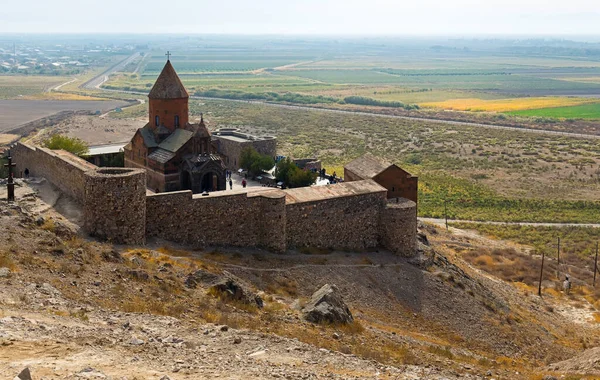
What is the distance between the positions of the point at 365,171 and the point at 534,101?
98.1 meters

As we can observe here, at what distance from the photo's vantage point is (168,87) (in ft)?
99.1

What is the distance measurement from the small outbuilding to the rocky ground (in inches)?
84.6

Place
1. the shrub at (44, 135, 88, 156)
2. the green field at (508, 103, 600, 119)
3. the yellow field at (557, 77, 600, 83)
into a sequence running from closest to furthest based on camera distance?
1. the shrub at (44, 135, 88, 156)
2. the green field at (508, 103, 600, 119)
3. the yellow field at (557, 77, 600, 83)

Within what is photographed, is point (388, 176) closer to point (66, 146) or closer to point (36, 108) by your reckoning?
point (66, 146)

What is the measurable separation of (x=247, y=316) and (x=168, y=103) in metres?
16.6

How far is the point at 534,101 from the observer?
387 feet

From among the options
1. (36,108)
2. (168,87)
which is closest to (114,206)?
(168,87)

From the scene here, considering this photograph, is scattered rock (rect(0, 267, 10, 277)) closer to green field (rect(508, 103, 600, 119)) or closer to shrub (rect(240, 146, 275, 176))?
shrub (rect(240, 146, 275, 176))

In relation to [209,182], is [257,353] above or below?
above

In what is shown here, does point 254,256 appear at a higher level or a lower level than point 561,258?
higher

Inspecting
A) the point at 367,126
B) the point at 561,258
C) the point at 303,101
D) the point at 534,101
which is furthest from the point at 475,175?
the point at 534,101

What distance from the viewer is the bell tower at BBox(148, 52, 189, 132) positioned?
3014 cm

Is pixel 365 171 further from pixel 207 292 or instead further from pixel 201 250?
pixel 207 292

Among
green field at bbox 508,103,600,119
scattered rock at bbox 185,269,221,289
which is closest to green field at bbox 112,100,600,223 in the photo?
green field at bbox 508,103,600,119
